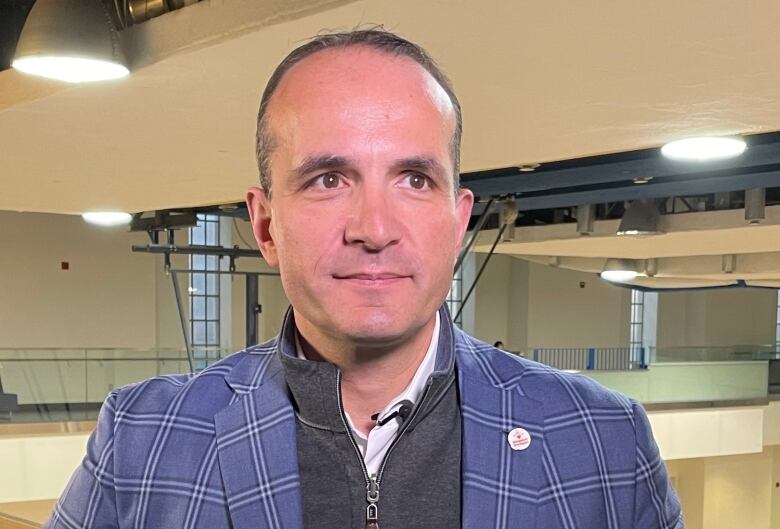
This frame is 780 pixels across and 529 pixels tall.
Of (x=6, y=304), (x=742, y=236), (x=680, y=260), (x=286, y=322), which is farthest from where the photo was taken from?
(x=6, y=304)

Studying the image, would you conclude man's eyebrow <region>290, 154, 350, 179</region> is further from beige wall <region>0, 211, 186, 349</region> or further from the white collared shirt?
beige wall <region>0, 211, 186, 349</region>

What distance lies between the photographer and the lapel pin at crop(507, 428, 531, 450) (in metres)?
1.20

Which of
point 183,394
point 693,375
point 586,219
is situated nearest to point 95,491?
point 183,394

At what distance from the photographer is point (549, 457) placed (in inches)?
47.1

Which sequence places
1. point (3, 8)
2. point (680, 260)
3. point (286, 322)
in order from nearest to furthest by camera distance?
1. point (286, 322)
2. point (3, 8)
3. point (680, 260)

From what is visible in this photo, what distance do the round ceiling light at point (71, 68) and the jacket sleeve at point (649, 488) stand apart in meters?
1.40

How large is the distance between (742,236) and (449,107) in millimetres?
5186

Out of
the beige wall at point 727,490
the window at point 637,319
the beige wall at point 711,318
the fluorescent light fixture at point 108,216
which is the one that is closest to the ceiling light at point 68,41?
the fluorescent light fixture at point 108,216

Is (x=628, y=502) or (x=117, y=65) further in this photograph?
(x=117, y=65)

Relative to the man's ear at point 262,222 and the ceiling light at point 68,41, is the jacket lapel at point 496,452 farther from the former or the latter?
the ceiling light at point 68,41

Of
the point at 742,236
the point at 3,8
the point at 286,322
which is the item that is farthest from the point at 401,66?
the point at 742,236

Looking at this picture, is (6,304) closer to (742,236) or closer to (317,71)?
(742,236)

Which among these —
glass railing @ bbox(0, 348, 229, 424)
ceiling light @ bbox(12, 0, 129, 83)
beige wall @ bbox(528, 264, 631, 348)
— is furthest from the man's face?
beige wall @ bbox(528, 264, 631, 348)

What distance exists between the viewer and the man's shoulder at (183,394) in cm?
124
